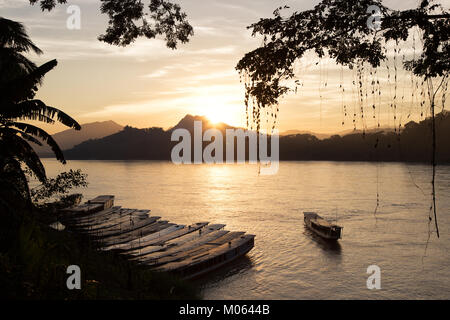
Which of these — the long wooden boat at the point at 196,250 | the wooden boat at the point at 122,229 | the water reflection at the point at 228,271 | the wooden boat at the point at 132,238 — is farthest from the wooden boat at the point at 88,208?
the water reflection at the point at 228,271

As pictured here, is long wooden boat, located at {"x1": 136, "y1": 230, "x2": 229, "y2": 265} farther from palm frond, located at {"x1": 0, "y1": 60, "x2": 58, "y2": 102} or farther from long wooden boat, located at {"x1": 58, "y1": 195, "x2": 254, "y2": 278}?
palm frond, located at {"x1": 0, "y1": 60, "x2": 58, "y2": 102}

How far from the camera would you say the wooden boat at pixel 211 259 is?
35531 millimetres

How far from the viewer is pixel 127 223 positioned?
5056 cm

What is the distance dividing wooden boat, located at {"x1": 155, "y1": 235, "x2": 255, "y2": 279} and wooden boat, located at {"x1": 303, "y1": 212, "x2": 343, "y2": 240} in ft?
45.5

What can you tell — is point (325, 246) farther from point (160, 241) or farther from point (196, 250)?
point (160, 241)

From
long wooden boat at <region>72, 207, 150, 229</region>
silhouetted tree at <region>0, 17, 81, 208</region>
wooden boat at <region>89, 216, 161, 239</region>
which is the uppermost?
silhouetted tree at <region>0, 17, 81, 208</region>

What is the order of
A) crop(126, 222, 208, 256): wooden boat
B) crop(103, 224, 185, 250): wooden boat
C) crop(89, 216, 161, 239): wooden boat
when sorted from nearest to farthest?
crop(126, 222, 208, 256): wooden boat → crop(103, 224, 185, 250): wooden boat → crop(89, 216, 161, 239): wooden boat

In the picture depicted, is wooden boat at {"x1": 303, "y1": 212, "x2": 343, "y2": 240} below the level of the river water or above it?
above

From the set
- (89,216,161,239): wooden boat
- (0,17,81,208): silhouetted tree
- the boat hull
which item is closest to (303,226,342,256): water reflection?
the boat hull

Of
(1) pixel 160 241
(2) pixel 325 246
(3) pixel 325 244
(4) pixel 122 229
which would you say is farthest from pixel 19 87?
(3) pixel 325 244

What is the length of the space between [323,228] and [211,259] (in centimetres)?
2491

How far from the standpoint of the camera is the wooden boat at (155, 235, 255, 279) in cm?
3553

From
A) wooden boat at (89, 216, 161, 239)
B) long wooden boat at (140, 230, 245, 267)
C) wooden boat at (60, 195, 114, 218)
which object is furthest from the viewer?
wooden boat at (60, 195, 114, 218)
